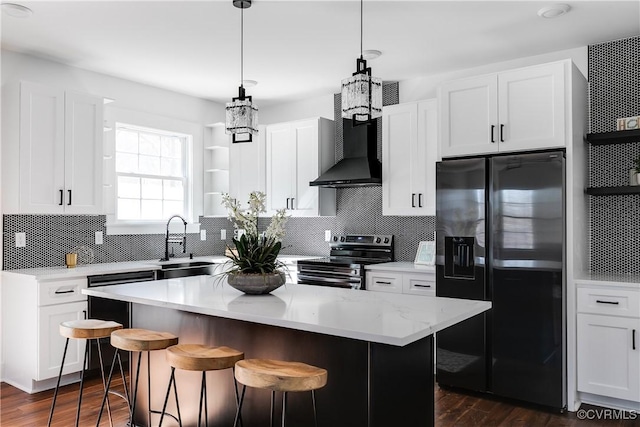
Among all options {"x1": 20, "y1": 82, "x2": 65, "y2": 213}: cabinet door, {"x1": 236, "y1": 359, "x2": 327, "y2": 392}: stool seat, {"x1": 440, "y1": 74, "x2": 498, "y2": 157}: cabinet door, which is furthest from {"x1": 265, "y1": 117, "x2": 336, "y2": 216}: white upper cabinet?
{"x1": 236, "y1": 359, "x2": 327, "y2": 392}: stool seat

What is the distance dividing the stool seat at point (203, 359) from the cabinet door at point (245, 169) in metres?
3.43

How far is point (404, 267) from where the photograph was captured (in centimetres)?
441

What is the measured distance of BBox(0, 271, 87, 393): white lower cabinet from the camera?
12.2ft

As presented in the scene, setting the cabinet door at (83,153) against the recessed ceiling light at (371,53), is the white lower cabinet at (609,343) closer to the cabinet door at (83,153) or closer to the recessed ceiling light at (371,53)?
the recessed ceiling light at (371,53)

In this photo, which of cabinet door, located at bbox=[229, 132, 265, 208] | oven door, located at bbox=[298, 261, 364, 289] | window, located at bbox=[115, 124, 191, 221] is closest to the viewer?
oven door, located at bbox=[298, 261, 364, 289]

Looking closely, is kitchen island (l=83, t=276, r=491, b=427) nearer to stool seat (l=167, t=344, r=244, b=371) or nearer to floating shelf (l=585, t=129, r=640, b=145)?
stool seat (l=167, t=344, r=244, b=371)

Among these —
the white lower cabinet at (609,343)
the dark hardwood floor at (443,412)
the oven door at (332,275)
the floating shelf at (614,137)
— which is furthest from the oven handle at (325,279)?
the floating shelf at (614,137)

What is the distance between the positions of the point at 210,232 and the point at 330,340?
3957 mm

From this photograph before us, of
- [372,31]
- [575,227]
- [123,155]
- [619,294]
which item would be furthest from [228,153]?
[619,294]

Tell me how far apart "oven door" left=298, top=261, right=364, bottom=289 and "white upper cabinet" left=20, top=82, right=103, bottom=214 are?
6.44 feet

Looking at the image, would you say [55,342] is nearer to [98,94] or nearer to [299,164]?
[98,94]

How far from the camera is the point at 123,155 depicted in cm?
508

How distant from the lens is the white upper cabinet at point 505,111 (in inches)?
138

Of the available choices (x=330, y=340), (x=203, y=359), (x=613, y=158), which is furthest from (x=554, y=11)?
(x=203, y=359)
